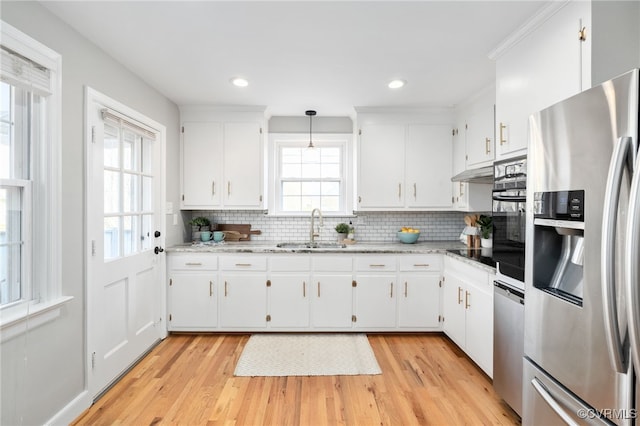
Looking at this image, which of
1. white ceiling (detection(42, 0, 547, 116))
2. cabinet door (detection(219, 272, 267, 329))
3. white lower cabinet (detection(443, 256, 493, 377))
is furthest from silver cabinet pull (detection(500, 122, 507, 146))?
cabinet door (detection(219, 272, 267, 329))

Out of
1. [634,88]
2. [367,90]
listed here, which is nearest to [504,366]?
[634,88]

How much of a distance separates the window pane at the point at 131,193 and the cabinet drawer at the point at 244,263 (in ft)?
3.04

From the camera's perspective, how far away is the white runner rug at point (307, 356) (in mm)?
2506

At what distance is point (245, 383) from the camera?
2.35 m

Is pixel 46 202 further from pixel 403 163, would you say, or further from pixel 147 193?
pixel 403 163

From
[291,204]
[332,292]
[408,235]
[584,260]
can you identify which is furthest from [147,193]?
[584,260]

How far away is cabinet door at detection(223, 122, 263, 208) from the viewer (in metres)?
3.50

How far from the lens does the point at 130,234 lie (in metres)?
2.62

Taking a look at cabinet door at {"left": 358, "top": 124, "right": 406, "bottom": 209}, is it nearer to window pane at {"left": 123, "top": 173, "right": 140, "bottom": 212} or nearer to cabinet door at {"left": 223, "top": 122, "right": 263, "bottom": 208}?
cabinet door at {"left": 223, "top": 122, "right": 263, "bottom": 208}

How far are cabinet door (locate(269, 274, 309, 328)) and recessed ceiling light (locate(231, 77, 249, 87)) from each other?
1822 millimetres

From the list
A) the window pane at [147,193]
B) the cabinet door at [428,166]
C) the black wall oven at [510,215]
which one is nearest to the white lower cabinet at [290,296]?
the window pane at [147,193]

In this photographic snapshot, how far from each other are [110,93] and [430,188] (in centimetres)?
308

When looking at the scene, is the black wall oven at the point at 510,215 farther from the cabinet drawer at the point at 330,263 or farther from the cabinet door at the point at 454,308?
the cabinet drawer at the point at 330,263

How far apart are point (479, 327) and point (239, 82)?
111 inches
